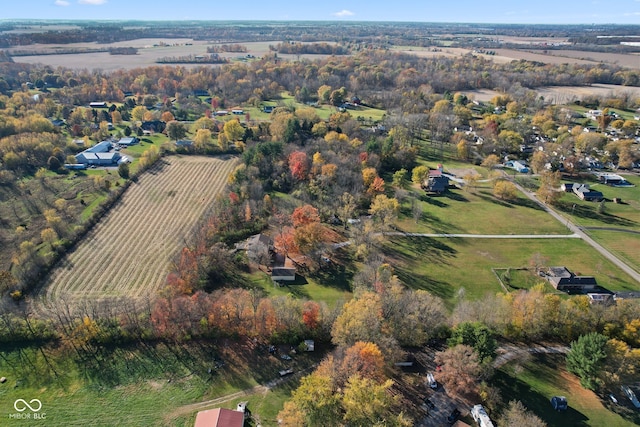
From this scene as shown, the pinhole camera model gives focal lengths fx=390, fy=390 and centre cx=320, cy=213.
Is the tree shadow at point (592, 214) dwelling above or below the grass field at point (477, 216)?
above

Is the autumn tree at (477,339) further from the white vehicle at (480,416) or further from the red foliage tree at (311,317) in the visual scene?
the red foliage tree at (311,317)

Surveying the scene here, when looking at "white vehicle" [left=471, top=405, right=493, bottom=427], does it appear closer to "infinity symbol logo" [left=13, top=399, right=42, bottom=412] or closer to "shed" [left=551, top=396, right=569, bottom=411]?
"shed" [left=551, top=396, right=569, bottom=411]

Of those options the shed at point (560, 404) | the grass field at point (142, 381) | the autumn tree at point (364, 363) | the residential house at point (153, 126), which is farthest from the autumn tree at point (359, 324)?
the residential house at point (153, 126)

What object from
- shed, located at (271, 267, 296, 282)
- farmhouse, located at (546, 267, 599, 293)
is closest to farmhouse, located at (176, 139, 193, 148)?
shed, located at (271, 267, 296, 282)

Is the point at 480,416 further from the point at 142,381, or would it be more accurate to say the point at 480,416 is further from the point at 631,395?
the point at 142,381

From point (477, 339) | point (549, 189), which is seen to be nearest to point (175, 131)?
point (549, 189)

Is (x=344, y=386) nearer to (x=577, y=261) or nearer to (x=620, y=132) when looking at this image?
(x=577, y=261)
